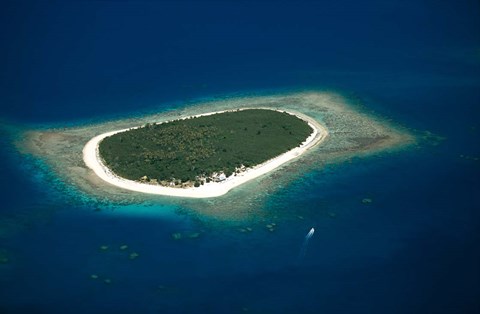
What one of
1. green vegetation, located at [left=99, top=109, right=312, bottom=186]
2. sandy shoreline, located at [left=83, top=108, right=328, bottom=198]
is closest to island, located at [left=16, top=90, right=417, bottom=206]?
sandy shoreline, located at [left=83, top=108, right=328, bottom=198]

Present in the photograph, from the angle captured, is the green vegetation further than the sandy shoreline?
Yes

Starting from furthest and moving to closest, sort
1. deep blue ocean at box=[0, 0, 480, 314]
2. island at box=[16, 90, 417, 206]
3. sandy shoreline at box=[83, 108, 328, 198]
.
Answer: sandy shoreline at box=[83, 108, 328, 198] < island at box=[16, 90, 417, 206] < deep blue ocean at box=[0, 0, 480, 314]

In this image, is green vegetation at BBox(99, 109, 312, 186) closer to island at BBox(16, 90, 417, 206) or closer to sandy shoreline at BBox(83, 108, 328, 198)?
island at BBox(16, 90, 417, 206)

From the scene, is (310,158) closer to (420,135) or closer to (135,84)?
(420,135)

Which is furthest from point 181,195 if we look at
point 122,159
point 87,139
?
point 87,139

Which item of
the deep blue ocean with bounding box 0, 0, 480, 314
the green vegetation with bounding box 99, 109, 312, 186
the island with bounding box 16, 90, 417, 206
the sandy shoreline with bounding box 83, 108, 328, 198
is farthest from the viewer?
the green vegetation with bounding box 99, 109, 312, 186

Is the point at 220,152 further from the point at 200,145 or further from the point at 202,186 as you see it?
the point at 202,186

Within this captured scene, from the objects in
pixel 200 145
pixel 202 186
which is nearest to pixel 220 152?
pixel 200 145
